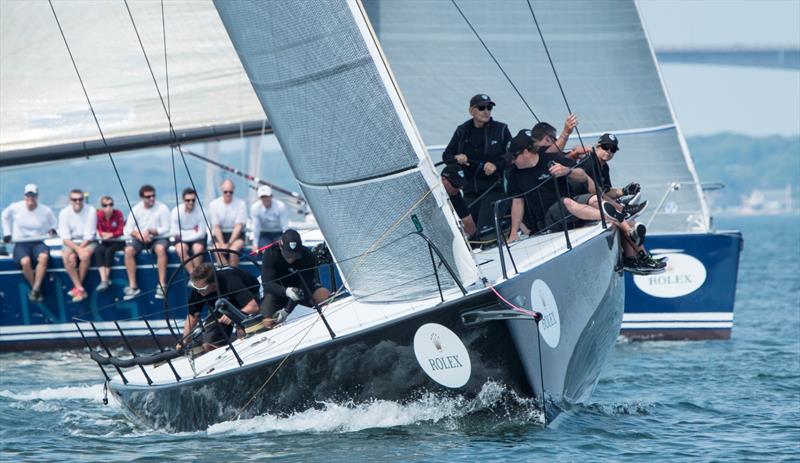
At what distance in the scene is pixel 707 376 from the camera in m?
13.0

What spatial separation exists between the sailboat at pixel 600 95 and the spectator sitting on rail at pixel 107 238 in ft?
12.6

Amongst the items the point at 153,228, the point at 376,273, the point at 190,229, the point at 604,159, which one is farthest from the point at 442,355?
the point at 153,228

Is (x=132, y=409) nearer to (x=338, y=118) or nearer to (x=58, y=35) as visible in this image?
(x=338, y=118)

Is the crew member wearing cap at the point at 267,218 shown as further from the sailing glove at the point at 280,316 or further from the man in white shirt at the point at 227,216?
the sailing glove at the point at 280,316

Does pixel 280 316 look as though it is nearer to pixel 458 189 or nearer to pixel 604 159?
pixel 458 189

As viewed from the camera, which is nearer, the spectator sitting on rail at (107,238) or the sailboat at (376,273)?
the sailboat at (376,273)

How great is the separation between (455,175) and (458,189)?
0.12 meters

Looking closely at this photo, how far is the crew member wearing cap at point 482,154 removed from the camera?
10180 mm

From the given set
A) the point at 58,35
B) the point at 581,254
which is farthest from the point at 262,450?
the point at 58,35

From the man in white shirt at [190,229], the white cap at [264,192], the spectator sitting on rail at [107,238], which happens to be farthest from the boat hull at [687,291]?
the spectator sitting on rail at [107,238]

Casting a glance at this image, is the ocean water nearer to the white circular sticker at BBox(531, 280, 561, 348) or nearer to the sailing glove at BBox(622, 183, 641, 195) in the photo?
the white circular sticker at BBox(531, 280, 561, 348)

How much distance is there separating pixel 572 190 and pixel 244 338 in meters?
2.76

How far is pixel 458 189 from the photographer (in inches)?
414

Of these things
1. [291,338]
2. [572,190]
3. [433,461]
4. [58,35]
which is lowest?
[433,461]
